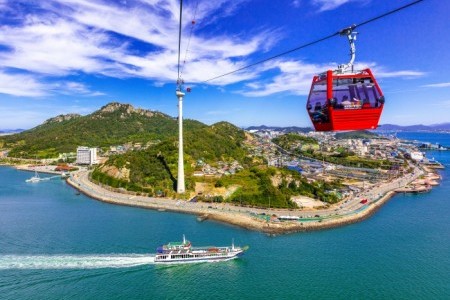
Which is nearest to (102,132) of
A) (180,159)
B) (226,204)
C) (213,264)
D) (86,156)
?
(86,156)

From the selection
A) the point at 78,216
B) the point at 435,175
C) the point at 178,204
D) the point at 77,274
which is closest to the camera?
the point at 77,274

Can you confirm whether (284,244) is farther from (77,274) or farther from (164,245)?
(77,274)

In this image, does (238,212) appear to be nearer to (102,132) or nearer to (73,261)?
(73,261)

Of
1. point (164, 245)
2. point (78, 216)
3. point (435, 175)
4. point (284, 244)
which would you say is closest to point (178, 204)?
point (78, 216)

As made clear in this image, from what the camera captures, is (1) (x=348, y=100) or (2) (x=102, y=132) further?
(2) (x=102, y=132)

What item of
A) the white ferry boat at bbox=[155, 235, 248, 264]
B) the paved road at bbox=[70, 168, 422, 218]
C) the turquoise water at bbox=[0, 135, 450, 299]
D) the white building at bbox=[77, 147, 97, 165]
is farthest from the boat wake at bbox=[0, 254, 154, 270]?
the white building at bbox=[77, 147, 97, 165]

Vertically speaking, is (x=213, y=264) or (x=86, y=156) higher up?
(x=86, y=156)
